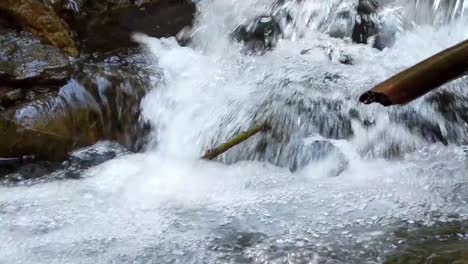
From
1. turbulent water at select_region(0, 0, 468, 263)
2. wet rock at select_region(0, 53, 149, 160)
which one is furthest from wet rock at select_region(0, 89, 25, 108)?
turbulent water at select_region(0, 0, 468, 263)

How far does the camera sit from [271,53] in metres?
4.66

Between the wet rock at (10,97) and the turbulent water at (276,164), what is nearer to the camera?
the turbulent water at (276,164)

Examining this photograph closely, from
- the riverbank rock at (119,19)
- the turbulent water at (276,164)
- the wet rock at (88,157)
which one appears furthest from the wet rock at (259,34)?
the wet rock at (88,157)

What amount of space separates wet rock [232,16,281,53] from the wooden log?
264cm

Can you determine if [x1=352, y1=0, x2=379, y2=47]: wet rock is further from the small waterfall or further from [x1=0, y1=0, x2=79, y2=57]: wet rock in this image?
[x1=0, y1=0, x2=79, y2=57]: wet rock

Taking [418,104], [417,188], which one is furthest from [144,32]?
[417,188]

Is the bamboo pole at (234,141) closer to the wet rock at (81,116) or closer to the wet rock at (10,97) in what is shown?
the wet rock at (81,116)

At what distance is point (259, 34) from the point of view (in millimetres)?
4895

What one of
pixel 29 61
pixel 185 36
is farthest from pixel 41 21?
pixel 185 36

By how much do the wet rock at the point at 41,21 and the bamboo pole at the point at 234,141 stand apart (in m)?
1.41

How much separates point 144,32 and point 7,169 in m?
1.71

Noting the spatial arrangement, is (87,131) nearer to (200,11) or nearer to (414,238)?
(200,11)

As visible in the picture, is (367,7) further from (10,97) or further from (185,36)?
(10,97)

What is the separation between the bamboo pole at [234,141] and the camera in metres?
3.67
